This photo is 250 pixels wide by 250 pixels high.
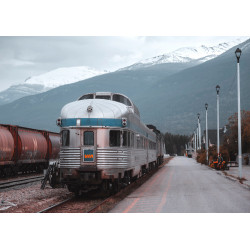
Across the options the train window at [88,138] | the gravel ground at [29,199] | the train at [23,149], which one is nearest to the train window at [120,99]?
the train window at [88,138]

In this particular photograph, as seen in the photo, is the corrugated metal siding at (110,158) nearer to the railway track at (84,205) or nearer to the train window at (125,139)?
the train window at (125,139)

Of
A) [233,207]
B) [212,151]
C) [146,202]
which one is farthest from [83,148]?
[212,151]

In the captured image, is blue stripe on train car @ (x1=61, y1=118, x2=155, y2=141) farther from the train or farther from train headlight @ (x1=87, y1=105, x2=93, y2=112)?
the train

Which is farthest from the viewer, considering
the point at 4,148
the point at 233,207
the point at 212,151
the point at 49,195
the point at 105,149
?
the point at 212,151

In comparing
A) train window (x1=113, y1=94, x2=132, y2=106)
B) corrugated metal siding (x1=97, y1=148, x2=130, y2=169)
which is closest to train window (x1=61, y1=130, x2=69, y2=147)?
corrugated metal siding (x1=97, y1=148, x2=130, y2=169)

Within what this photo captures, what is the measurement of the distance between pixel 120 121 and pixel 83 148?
1827 millimetres

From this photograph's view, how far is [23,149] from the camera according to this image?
32.9 meters

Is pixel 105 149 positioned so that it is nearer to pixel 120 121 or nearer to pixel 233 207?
pixel 120 121

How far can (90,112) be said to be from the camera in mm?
16719

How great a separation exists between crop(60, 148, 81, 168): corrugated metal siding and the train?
507 inches

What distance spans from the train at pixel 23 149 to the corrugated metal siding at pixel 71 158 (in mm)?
12875

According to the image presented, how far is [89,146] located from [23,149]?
1768 cm

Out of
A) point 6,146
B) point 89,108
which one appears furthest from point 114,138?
point 6,146

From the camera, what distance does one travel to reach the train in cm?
2977
